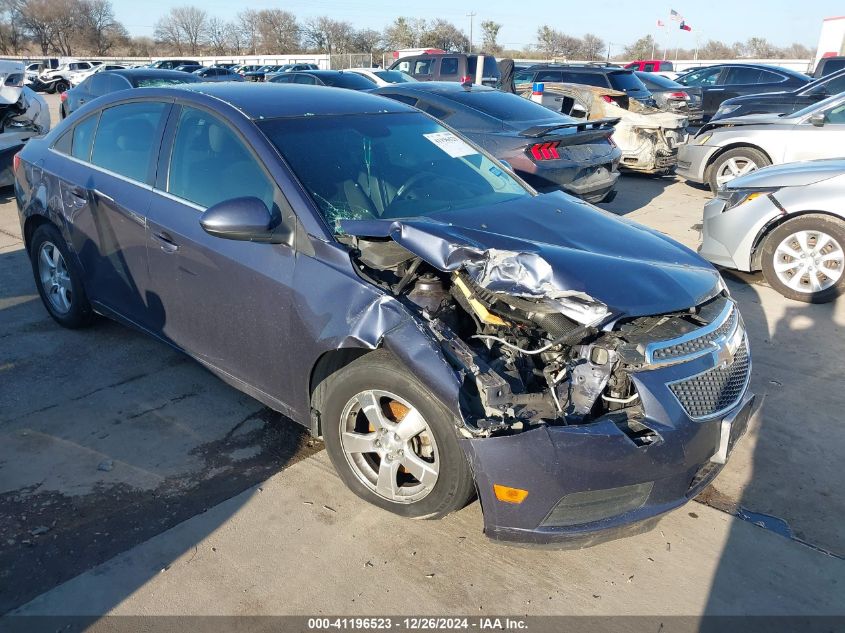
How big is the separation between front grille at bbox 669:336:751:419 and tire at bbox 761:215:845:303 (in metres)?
3.33

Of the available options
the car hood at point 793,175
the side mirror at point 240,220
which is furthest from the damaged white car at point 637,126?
the side mirror at point 240,220

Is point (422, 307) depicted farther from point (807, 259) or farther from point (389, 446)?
point (807, 259)

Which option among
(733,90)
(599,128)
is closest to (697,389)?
(599,128)

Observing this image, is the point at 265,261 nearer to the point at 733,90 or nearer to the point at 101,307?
the point at 101,307

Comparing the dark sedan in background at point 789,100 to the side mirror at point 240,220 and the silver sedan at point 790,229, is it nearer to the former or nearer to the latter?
the silver sedan at point 790,229

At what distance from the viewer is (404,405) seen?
2.84 metres

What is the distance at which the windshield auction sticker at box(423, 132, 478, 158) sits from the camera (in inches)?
160

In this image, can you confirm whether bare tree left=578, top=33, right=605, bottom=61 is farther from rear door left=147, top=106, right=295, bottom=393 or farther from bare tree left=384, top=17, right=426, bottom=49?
rear door left=147, top=106, right=295, bottom=393

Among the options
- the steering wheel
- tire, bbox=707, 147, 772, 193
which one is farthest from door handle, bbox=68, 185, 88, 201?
tire, bbox=707, 147, 772, 193

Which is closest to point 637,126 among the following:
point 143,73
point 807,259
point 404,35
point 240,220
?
point 807,259

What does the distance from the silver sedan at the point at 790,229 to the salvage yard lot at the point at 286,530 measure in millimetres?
2002

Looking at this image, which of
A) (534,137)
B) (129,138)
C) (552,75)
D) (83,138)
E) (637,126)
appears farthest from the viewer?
(552,75)

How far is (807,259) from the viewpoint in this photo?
19.2 ft

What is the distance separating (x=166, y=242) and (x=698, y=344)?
8.82 feet
